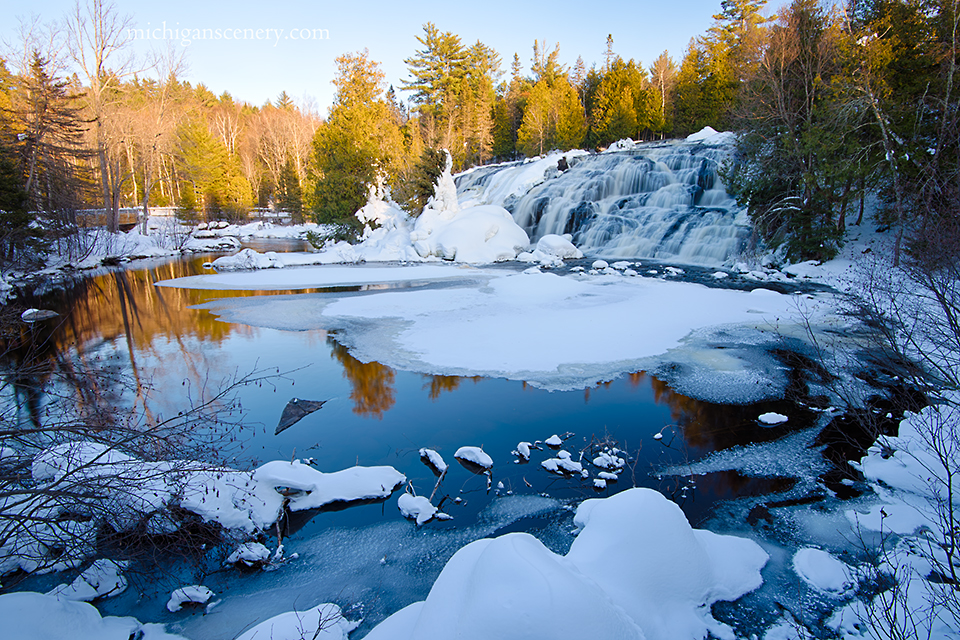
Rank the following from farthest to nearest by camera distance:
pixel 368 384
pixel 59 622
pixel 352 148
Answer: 1. pixel 352 148
2. pixel 368 384
3. pixel 59 622

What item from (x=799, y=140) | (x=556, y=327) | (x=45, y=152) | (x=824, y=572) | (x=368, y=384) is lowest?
(x=824, y=572)

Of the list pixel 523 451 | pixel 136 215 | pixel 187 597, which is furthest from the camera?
pixel 136 215

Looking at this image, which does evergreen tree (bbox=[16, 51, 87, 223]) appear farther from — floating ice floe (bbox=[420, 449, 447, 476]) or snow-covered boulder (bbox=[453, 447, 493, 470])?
snow-covered boulder (bbox=[453, 447, 493, 470])

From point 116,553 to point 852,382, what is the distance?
9.55 m

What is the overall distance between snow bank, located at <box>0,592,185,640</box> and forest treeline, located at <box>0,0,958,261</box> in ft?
41.5

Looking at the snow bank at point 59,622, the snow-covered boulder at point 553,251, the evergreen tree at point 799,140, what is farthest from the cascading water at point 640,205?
the snow bank at point 59,622

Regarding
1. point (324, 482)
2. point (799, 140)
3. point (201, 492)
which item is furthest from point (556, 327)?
point (799, 140)

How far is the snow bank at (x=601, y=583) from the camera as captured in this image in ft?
8.67

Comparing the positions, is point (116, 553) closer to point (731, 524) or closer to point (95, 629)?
point (95, 629)

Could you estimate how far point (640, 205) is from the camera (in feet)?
79.4

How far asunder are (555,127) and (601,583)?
46.0 metres

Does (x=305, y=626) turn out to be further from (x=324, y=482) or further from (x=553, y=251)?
(x=553, y=251)

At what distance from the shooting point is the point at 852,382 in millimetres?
7688

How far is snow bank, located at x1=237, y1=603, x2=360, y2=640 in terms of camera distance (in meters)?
3.22
